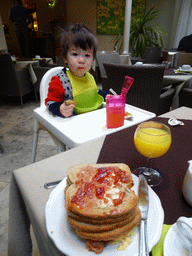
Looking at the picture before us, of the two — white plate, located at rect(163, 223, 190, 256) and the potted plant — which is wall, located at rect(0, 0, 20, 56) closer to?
the potted plant

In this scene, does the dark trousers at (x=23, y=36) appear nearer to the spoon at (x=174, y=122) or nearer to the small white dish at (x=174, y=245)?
the spoon at (x=174, y=122)

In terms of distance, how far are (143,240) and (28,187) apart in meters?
0.34

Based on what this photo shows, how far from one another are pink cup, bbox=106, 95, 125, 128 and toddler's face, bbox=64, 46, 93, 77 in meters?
0.34

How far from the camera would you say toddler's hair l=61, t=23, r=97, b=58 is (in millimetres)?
988

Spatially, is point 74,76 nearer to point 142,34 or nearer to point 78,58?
point 78,58

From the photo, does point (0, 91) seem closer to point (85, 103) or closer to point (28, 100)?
point (28, 100)

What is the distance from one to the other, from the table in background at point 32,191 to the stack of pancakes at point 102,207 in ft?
0.44

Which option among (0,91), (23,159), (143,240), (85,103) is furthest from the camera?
(0,91)

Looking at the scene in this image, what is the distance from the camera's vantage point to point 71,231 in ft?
1.18

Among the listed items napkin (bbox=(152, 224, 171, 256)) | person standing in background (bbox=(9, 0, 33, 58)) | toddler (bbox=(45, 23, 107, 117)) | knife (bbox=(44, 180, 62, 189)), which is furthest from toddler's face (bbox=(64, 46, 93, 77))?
person standing in background (bbox=(9, 0, 33, 58))

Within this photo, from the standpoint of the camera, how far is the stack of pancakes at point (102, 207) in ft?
1.07

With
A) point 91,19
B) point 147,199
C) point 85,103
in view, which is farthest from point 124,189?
point 91,19

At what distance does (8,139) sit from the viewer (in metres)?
2.37

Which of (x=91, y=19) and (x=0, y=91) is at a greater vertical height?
(x=91, y=19)
